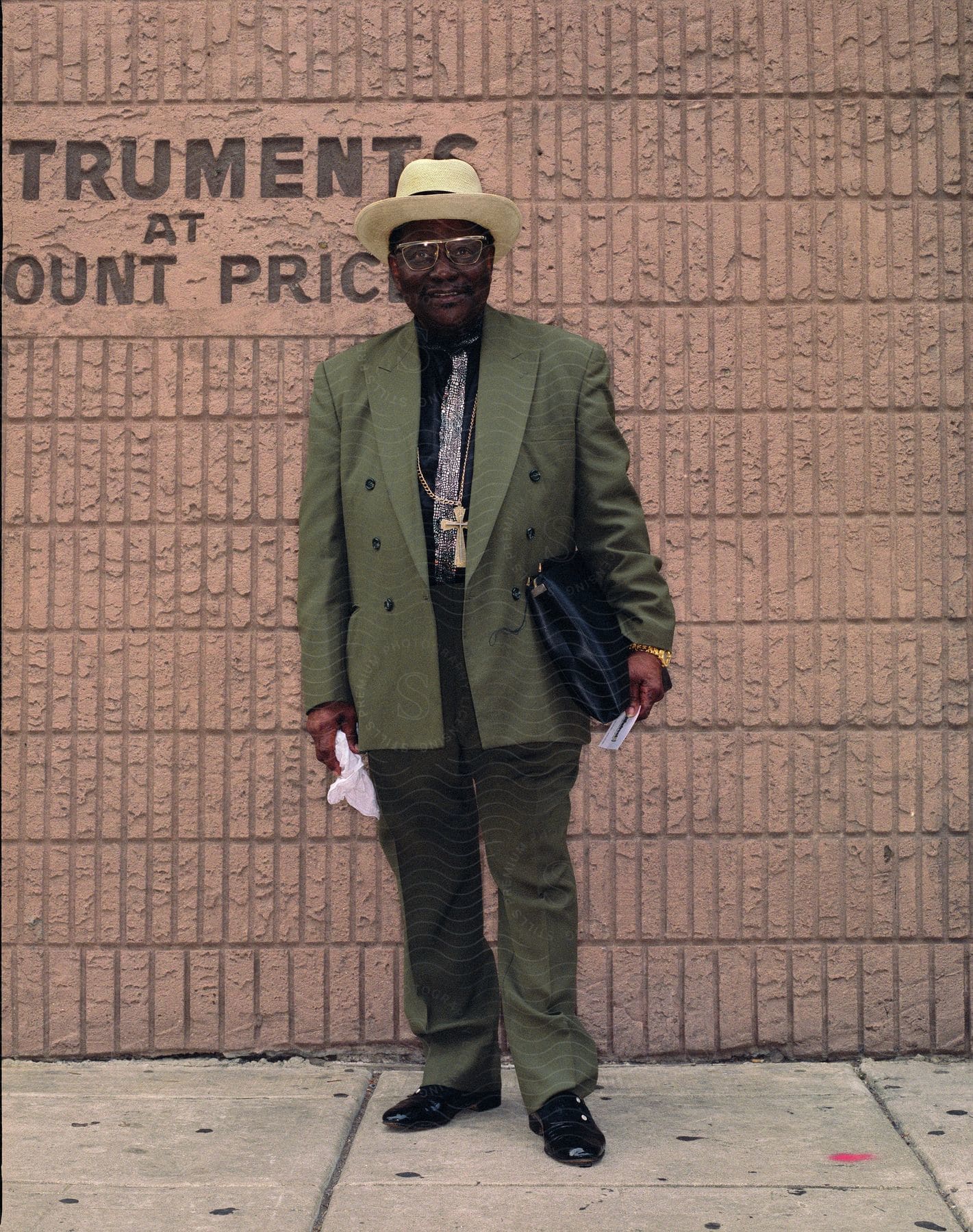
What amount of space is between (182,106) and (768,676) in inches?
92.4

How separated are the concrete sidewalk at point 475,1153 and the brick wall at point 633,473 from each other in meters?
0.23

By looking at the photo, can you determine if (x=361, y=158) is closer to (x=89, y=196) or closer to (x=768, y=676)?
(x=89, y=196)

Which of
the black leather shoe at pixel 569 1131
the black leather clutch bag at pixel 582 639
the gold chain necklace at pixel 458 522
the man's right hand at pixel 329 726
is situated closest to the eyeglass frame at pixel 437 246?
the gold chain necklace at pixel 458 522

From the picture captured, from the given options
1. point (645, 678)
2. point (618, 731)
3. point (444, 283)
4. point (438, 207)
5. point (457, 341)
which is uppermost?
point (438, 207)

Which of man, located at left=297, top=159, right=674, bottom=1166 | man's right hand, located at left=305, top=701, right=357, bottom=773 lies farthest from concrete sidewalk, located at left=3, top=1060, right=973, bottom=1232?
man's right hand, located at left=305, top=701, right=357, bottom=773

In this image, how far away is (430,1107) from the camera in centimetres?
354

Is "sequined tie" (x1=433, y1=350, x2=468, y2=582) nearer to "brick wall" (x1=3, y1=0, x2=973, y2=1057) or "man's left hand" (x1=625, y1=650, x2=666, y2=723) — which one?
"man's left hand" (x1=625, y1=650, x2=666, y2=723)

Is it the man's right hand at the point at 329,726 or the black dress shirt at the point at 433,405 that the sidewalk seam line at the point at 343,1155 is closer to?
the man's right hand at the point at 329,726

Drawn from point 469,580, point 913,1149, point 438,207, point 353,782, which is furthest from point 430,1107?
point 438,207

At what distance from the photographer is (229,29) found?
4.25 meters

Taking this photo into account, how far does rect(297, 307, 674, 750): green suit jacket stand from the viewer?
3301 mm

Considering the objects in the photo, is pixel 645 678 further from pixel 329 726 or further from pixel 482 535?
pixel 329 726

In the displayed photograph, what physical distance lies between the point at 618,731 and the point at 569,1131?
0.90 m

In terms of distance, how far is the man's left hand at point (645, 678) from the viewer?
332 cm
